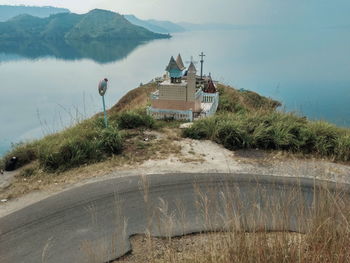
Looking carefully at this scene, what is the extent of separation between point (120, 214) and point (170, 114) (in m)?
7.02

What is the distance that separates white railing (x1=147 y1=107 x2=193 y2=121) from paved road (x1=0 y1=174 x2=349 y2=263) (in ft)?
17.0

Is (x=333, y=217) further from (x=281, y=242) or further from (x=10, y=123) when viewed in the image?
(x=10, y=123)

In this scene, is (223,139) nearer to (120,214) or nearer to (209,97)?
(120,214)

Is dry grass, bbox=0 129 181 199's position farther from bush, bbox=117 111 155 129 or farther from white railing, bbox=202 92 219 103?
white railing, bbox=202 92 219 103

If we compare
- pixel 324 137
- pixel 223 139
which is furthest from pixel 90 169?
pixel 324 137

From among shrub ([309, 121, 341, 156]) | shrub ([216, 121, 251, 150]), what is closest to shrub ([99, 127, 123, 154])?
shrub ([216, 121, 251, 150])

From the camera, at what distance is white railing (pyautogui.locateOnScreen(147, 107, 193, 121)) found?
10.6m

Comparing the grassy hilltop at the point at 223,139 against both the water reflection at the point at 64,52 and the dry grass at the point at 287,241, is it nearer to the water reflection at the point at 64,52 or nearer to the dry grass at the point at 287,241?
the dry grass at the point at 287,241

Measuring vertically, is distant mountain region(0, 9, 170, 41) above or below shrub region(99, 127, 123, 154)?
above

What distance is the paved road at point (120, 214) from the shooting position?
336cm

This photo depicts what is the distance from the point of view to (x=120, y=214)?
4230 millimetres

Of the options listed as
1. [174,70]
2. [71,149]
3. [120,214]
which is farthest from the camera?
[174,70]

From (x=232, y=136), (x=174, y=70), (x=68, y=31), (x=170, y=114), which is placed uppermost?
(x=68, y=31)

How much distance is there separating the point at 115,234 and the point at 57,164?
3252 millimetres
